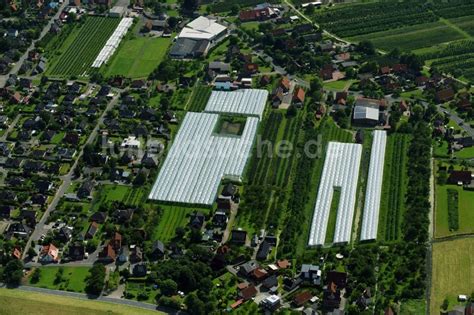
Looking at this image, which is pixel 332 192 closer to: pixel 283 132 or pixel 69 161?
pixel 283 132

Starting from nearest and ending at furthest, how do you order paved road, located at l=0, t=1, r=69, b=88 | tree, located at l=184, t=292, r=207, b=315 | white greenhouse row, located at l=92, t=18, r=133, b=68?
tree, located at l=184, t=292, r=207, b=315 → paved road, located at l=0, t=1, r=69, b=88 → white greenhouse row, located at l=92, t=18, r=133, b=68

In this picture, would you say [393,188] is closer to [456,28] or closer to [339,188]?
[339,188]

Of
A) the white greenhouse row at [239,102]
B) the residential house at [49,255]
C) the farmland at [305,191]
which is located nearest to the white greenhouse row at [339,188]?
the farmland at [305,191]

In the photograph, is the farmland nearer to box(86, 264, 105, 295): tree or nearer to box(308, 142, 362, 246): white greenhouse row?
box(308, 142, 362, 246): white greenhouse row

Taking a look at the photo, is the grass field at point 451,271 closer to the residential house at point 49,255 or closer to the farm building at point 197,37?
the residential house at point 49,255

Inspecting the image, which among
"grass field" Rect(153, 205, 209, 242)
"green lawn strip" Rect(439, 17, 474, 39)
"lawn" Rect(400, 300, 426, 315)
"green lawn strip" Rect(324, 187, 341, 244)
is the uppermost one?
"green lawn strip" Rect(439, 17, 474, 39)

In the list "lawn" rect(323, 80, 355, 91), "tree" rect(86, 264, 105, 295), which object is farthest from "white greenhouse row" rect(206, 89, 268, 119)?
"tree" rect(86, 264, 105, 295)

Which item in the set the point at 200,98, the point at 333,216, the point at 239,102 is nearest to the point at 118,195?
the point at 200,98
